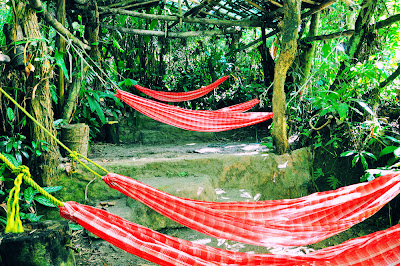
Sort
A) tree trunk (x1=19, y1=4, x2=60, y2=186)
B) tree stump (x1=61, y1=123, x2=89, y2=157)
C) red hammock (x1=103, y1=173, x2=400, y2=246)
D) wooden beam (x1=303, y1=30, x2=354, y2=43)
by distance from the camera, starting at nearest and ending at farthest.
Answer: red hammock (x1=103, y1=173, x2=400, y2=246), tree trunk (x1=19, y1=4, x2=60, y2=186), tree stump (x1=61, y1=123, x2=89, y2=157), wooden beam (x1=303, y1=30, x2=354, y2=43)

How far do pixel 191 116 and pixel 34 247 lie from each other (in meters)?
1.55

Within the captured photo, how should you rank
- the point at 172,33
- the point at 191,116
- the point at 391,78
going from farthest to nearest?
1. the point at 172,33
2. the point at 191,116
3. the point at 391,78

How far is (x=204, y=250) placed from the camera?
47.9 inches

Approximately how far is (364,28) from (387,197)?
164 centimetres

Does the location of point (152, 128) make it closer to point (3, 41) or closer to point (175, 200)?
point (3, 41)

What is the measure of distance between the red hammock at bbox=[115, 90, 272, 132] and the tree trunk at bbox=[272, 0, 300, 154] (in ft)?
0.37

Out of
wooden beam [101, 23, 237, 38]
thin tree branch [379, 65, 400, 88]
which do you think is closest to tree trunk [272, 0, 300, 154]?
thin tree branch [379, 65, 400, 88]

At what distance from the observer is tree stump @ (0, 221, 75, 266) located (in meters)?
1.24

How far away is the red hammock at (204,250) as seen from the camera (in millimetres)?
1165

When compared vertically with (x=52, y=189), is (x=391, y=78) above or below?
above

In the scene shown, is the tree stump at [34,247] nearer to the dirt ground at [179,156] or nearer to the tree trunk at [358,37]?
the dirt ground at [179,156]

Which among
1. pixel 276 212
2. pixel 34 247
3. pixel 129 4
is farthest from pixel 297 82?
pixel 34 247

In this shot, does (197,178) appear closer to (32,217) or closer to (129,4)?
(32,217)

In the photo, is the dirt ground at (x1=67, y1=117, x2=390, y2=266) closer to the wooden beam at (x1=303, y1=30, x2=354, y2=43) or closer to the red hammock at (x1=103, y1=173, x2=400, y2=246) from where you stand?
the red hammock at (x1=103, y1=173, x2=400, y2=246)
